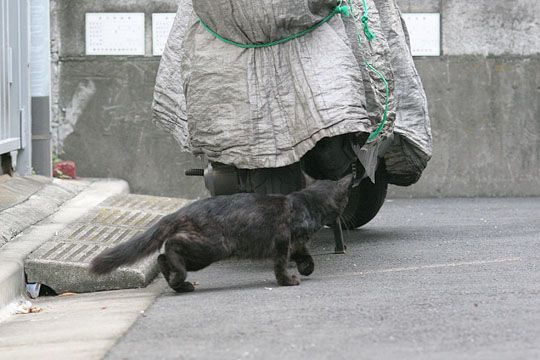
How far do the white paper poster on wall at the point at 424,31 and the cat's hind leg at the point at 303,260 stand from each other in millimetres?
6431

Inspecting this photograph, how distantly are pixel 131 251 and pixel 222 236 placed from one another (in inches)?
20.0

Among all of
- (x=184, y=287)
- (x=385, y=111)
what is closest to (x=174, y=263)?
(x=184, y=287)

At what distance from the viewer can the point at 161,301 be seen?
255 inches

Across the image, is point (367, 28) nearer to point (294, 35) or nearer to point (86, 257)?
point (294, 35)

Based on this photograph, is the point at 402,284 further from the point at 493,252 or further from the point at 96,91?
the point at 96,91

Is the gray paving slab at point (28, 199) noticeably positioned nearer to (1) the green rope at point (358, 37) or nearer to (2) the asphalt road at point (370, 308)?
(2) the asphalt road at point (370, 308)

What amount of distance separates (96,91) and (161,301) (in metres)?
6.97

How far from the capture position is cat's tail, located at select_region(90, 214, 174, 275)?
21.8 feet

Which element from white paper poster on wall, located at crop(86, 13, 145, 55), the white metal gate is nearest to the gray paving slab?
the white metal gate

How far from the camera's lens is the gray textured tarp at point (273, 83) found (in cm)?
701

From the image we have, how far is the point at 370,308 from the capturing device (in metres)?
5.89

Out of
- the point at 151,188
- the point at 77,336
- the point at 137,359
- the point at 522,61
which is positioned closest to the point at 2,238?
Answer: the point at 77,336

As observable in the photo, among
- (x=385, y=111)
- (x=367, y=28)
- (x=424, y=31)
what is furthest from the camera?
(x=424, y=31)

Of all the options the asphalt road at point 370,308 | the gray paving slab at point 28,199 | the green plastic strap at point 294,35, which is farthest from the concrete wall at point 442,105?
the green plastic strap at point 294,35
